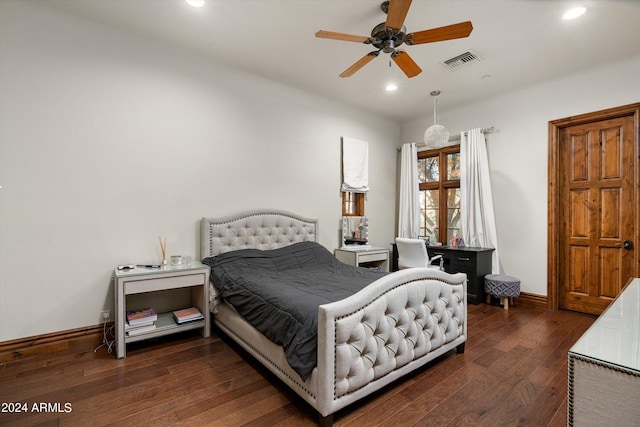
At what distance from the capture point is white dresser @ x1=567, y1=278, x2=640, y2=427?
0.78 m

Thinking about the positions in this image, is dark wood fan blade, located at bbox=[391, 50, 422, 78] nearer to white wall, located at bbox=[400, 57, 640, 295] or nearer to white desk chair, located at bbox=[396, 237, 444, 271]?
white desk chair, located at bbox=[396, 237, 444, 271]

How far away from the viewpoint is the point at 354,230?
467 cm

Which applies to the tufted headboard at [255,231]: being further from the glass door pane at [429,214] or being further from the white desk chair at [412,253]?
the glass door pane at [429,214]

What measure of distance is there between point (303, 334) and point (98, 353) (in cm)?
199

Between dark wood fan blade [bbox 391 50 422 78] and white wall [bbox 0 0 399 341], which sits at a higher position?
dark wood fan blade [bbox 391 50 422 78]

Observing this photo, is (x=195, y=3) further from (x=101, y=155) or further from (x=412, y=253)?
(x=412, y=253)

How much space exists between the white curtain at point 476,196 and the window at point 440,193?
257 mm

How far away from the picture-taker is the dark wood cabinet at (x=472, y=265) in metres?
3.89

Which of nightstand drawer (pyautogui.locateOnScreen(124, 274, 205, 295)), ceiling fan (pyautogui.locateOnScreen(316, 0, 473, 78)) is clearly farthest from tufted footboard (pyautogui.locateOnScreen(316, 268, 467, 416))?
ceiling fan (pyautogui.locateOnScreen(316, 0, 473, 78))

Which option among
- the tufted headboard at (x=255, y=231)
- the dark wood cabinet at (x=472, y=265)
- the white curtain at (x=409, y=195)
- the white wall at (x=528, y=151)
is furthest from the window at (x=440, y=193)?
the tufted headboard at (x=255, y=231)

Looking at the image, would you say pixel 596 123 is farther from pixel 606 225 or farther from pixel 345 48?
pixel 345 48

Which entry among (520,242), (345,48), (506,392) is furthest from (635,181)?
(345,48)

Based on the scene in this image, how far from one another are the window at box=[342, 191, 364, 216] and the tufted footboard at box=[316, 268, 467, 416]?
246cm

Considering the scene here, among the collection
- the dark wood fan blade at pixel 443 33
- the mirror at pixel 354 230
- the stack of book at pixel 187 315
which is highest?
the dark wood fan blade at pixel 443 33
